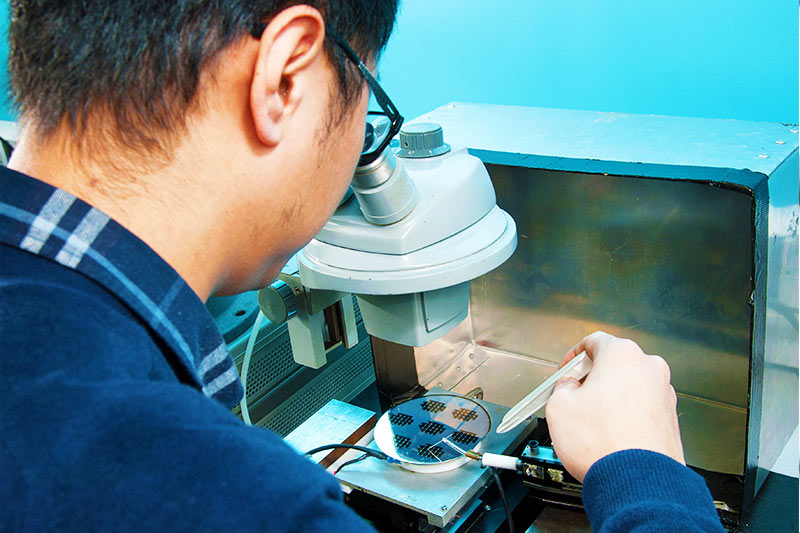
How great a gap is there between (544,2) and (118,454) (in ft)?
5.52

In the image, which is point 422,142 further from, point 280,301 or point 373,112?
point 280,301

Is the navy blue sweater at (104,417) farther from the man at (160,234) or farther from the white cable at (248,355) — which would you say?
the white cable at (248,355)

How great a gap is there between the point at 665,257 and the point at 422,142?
0.44 m

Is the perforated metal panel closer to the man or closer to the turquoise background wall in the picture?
the man

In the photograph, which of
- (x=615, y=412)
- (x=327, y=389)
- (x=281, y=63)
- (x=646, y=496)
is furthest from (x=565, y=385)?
(x=327, y=389)

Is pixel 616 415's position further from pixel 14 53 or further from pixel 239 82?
pixel 14 53

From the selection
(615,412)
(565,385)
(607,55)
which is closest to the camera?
(615,412)

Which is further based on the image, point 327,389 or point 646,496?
point 327,389

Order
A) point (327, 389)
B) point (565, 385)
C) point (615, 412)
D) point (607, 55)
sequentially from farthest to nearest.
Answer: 1. point (607, 55)
2. point (327, 389)
3. point (565, 385)
4. point (615, 412)

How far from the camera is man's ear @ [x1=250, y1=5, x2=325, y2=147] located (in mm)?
530

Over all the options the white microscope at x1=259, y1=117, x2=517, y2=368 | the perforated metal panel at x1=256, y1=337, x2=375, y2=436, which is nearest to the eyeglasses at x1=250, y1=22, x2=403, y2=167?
the white microscope at x1=259, y1=117, x2=517, y2=368

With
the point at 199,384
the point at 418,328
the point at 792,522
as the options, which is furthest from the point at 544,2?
the point at 199,384

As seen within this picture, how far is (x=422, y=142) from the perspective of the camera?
0.95 metres

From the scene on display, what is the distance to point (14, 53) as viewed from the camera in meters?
0.59
